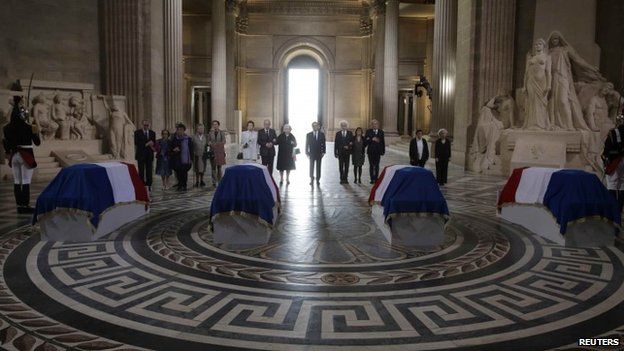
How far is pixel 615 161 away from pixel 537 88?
17.6 feet

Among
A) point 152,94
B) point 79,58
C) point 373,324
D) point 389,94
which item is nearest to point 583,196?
point 373,324

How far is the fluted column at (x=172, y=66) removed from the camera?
671 inches

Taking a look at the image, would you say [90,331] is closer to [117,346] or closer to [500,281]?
[117,346]

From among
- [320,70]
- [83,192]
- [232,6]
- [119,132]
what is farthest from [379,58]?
[83,192]

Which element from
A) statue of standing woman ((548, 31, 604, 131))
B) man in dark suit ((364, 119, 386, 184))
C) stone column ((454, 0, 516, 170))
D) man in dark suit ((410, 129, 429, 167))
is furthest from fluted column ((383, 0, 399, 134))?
man in dark suit ((410, 129, 429, 167))

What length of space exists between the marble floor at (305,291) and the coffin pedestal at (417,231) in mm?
193

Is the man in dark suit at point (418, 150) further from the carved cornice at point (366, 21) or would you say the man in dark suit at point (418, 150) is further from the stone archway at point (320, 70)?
the carved cornice at point (366, 21)

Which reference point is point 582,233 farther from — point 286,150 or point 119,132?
point 119,132

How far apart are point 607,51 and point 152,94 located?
13619 mm

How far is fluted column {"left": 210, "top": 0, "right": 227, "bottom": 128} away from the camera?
27172 mm

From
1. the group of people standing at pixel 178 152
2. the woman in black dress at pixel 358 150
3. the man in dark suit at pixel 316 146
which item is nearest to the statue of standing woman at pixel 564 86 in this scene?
the woman in black dress at pixel 358 150

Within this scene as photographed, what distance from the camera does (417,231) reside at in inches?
247

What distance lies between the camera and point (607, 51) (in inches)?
566

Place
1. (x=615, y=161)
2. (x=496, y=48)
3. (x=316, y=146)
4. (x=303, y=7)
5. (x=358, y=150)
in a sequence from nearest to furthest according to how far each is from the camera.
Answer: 1. (x=615, y=161)
2. (x=316, y=146)
3. (x=358, y=150)
4. (x=496, y=48)
5. (x=303, y=7)
